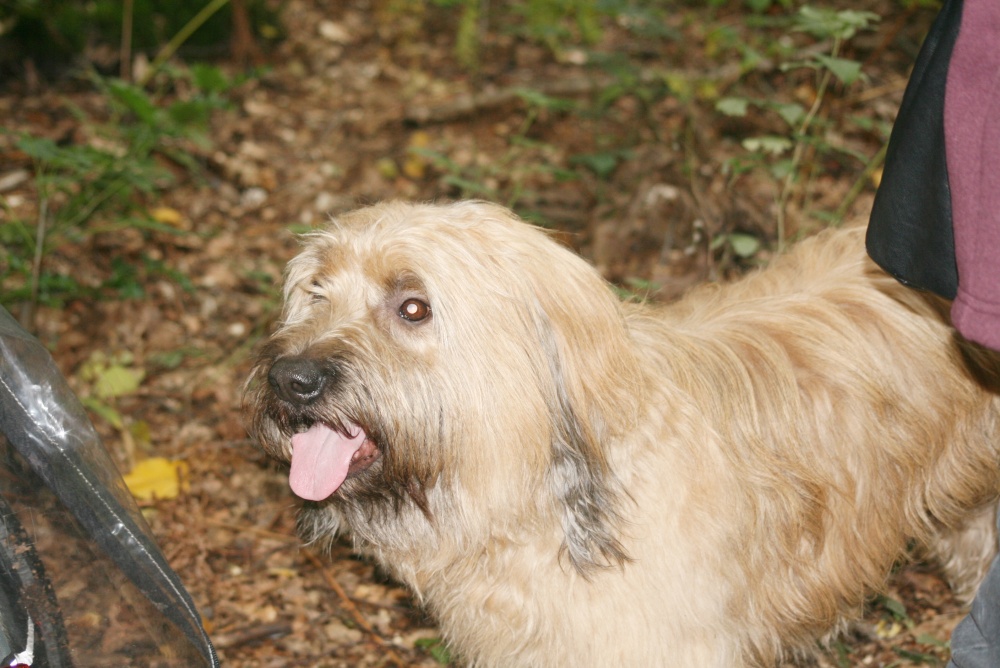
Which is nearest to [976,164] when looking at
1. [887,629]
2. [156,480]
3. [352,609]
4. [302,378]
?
[302,378]

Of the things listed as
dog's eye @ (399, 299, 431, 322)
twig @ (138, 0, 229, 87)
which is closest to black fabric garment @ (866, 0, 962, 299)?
dog's eye @ (399, 299, 431, 322)

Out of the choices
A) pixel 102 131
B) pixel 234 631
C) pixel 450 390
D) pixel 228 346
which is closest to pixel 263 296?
pixel 228 346

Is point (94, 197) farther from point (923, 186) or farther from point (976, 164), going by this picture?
point (976, 164)

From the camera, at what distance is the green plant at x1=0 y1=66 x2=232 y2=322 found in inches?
179

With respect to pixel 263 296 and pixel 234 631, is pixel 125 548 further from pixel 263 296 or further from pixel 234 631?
pixel 263 296

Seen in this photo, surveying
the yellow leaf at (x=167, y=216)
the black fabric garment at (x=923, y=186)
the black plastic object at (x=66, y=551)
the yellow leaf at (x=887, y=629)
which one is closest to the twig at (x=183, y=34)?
the yellow leaf at (x=167, y=216)

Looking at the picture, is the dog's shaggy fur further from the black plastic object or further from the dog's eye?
the black plastic object

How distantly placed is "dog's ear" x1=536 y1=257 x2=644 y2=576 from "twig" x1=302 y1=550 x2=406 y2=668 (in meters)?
1.23

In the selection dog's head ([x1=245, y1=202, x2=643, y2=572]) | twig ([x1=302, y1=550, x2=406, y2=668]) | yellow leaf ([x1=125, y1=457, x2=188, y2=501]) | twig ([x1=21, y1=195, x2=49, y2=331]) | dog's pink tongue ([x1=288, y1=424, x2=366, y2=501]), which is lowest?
twig ([x1=302, y1=550, x2=406, y2=668])

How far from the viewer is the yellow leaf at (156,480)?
12.7 feet

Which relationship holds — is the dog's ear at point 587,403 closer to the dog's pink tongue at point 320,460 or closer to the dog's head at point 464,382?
the dog's head at point 464,382

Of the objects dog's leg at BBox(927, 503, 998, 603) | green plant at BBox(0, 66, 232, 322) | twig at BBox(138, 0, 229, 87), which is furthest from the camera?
twig at BBox(138, 0, 229, 87)

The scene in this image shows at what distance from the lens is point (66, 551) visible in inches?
97.0

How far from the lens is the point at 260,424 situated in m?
2.50
